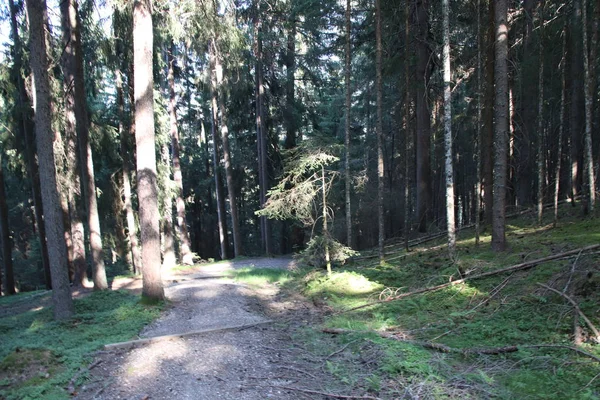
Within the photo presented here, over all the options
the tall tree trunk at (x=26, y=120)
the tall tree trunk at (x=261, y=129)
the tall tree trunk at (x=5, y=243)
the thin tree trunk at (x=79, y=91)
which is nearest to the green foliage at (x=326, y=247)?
the thin tree trunk at (x=79, y=91)

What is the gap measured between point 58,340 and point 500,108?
11123mm

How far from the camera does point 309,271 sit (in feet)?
41.2

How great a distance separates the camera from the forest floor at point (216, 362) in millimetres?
4434

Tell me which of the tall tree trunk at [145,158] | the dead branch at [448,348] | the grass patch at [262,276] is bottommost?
the grass patch at [262,276]

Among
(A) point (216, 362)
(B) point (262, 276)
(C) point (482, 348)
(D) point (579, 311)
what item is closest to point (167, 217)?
(B) point (262, 276)

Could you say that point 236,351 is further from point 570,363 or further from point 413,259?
point 413,259

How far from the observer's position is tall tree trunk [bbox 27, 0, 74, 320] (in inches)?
314

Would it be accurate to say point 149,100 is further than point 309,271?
No

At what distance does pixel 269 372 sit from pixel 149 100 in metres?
7.39

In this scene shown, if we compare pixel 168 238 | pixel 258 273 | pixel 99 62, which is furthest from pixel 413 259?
pixel 99 62

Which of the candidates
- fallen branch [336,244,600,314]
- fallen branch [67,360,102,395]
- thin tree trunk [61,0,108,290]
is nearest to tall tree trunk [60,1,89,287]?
thin tree trunk [61,0,108,290]

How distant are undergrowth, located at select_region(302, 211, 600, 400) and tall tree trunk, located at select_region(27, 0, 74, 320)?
6.58m

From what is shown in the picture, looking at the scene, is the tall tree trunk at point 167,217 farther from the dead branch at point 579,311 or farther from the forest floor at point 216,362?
the dead branch at point 579,311

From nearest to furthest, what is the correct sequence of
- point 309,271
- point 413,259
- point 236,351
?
1. point 236,351
2. point 413,259
3. point 309,271
